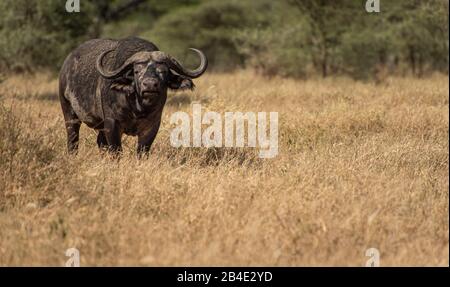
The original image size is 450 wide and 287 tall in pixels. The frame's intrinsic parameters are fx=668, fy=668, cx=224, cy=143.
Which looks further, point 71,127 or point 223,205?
point 71,127

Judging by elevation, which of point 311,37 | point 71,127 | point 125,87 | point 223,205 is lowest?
point 223,205

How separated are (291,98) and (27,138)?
7.98 metres

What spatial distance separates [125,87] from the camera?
715 centimetres

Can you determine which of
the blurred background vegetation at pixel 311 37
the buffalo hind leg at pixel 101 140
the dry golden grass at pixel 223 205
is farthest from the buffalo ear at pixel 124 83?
the blurred background vegetation at pixel 311 37

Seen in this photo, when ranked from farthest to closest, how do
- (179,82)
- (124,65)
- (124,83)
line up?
(179,82) → (124,83) → (124,65)

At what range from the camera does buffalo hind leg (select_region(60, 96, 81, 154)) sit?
8159 millimetres

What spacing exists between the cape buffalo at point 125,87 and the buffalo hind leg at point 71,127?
0.5 inches

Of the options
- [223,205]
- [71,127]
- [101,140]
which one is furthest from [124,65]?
[223,205]

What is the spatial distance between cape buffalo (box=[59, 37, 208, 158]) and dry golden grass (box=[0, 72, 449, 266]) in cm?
36

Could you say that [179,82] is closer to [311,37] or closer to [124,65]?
[124,65]

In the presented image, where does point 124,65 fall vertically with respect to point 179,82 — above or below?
above

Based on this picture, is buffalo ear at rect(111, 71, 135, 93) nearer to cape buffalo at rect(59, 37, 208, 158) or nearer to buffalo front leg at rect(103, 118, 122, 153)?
cape buffalo at rect(59, 37, 208, 158)

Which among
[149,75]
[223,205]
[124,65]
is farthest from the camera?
[124,65]

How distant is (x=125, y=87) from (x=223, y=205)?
2.31 metres
